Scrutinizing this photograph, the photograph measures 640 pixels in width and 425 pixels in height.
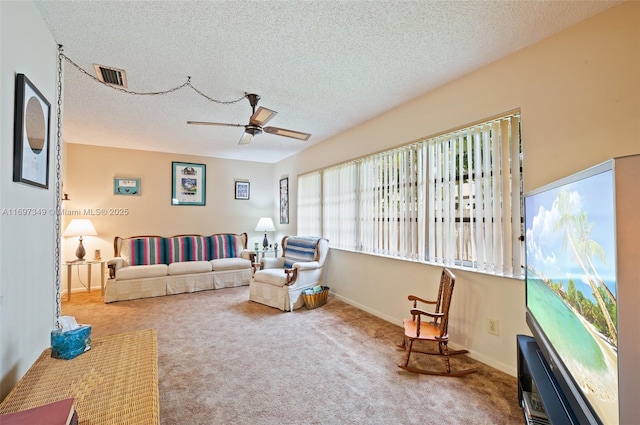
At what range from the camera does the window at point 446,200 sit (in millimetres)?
2203

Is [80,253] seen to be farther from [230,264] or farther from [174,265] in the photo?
[230,264]

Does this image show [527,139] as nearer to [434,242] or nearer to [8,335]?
[434,242]

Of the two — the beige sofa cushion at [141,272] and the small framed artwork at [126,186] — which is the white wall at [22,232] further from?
the small framed artwork at [126,186]

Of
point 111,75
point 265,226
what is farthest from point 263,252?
point 111,75

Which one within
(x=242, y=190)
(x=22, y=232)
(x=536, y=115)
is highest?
(x=536, y=115)

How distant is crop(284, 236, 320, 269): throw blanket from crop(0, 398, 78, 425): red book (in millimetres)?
3264

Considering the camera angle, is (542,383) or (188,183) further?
(188,183)

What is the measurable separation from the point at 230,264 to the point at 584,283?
476 centimetres

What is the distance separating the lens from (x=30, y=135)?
1457mm

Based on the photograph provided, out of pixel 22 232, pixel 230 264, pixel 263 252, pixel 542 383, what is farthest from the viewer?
pixel 263 252

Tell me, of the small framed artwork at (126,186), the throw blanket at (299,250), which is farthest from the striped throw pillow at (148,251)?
the throw blanket at (299,250)

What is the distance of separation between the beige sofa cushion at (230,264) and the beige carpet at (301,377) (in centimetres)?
141

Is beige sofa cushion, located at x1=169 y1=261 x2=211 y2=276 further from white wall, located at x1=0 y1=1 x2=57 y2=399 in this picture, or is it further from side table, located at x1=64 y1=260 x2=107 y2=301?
white wall, located at x1=0 y1=1 x2=57 y2=399

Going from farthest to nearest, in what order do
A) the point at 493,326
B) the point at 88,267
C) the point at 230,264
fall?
the point at 230,264 → the point at 88,267 → the point at 493,326
